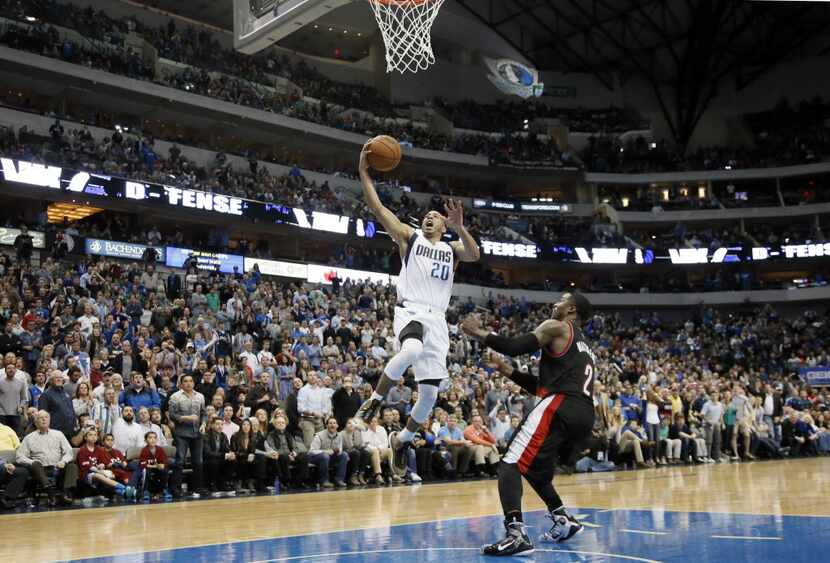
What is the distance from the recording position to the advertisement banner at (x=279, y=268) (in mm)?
28864

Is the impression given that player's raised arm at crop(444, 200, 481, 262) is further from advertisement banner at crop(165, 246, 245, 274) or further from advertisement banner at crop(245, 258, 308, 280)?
advertisement banner at crop(245, 258, 308, 280)

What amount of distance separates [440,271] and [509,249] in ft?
101

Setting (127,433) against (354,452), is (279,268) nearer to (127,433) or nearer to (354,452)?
(354,452)

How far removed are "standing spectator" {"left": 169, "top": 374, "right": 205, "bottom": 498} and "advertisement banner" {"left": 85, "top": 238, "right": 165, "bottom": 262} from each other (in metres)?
13.3

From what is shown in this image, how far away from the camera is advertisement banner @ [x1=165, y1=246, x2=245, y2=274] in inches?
1033

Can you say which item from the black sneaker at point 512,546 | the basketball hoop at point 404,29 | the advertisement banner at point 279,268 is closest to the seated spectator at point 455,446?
the basketball hoop at point 404,29

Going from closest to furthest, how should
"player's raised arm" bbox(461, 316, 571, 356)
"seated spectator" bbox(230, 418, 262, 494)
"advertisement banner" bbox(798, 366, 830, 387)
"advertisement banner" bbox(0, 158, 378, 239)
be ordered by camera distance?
"player's raised arm" bbox(461, 316, 571, 356) → "seated spectator" bbox(230, 418, 262, 494) → "advertisement banner" bbox(0, 158, 378, 239) → "advertisement banner" bbox(798, 366, 830, 387)

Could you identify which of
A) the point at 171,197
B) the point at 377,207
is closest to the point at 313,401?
the point at 377,207

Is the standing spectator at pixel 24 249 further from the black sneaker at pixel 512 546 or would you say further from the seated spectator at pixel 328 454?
the black sneaker at pixel 512 546

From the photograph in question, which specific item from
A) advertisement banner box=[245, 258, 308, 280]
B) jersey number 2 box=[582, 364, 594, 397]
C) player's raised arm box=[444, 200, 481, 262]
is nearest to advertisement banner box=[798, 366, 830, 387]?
advertisement banner box=[245, 258, 308, 280]

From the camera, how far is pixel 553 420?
6590 millimetres

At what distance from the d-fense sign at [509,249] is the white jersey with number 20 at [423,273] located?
1152 inches

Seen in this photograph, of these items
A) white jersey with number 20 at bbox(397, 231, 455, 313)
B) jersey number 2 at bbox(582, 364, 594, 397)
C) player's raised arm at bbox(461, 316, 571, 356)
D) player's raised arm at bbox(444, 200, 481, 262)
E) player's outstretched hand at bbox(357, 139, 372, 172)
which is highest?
player's outstretched hand at bbox(357, 139, 372, 172)

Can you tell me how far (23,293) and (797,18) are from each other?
40.9 m
